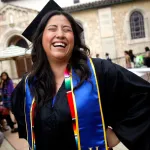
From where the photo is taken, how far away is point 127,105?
1.83 metres

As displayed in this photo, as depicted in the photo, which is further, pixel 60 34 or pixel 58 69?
pixel 58 69

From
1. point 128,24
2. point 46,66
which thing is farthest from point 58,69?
point 128,24

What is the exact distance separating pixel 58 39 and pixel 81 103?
19.4 inches

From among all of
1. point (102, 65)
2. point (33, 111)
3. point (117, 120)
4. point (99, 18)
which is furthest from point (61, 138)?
point (99, 18)

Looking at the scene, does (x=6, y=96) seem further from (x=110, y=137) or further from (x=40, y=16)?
(x=110, y=137)

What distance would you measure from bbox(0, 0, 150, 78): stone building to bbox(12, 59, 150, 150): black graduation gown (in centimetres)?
1844

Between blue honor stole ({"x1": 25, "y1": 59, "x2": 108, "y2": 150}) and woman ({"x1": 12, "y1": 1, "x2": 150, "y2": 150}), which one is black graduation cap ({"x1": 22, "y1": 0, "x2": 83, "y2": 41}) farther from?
blue honor stole ({"x1": 25, "y1": 59, "x2": 108, "y2": 150})

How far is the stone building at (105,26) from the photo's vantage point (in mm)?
19859

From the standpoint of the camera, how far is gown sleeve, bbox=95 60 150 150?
178 cm

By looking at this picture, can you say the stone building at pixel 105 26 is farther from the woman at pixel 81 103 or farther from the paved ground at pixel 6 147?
the woman at pixel 81 103

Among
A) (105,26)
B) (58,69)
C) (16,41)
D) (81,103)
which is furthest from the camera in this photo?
(16,41)

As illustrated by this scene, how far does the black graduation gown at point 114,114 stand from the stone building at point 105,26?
18.4 metres

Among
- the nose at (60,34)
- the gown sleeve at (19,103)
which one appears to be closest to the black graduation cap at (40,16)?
the nose at (60,34)

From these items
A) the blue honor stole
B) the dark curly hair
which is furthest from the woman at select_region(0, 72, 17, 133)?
the blue honor stole
